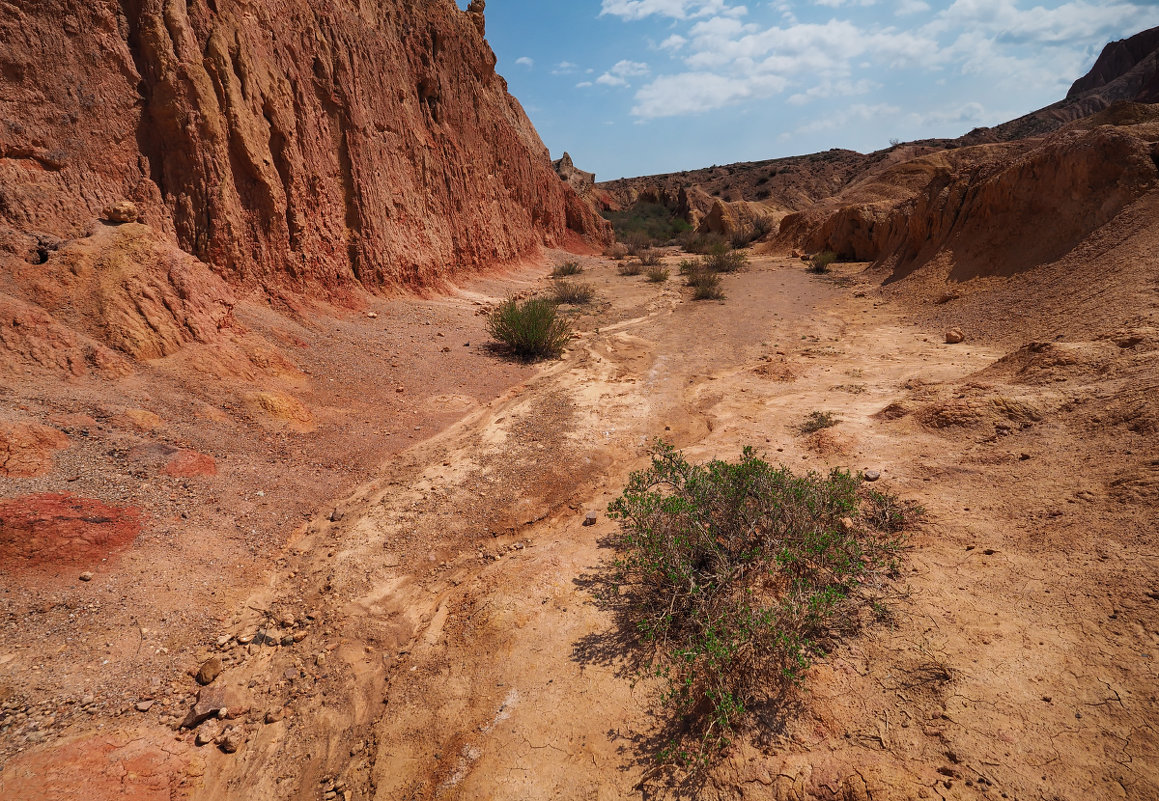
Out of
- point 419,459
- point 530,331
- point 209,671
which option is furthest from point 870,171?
point 209,671

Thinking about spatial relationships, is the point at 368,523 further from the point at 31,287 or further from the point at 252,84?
the point at 252,84

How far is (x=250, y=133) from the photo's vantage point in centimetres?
738

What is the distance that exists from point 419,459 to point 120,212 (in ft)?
15.0

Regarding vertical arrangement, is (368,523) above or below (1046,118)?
below

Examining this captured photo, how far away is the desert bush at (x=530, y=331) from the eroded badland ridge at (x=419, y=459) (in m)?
0.39

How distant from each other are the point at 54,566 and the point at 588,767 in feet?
10.9

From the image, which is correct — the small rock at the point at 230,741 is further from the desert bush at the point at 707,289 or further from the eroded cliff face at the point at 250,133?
the desert bush at the point at 707,289

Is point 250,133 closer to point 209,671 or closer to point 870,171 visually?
point 209,671

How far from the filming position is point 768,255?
21.4m

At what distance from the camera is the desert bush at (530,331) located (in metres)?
8.51

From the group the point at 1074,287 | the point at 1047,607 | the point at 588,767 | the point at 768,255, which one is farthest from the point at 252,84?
the point at 768,255

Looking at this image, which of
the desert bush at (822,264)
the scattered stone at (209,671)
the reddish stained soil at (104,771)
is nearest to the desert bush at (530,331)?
the scattered stone at (209,671)

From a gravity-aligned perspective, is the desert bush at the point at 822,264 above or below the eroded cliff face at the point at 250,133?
below

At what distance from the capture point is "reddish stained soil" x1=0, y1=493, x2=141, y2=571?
2951 mm
